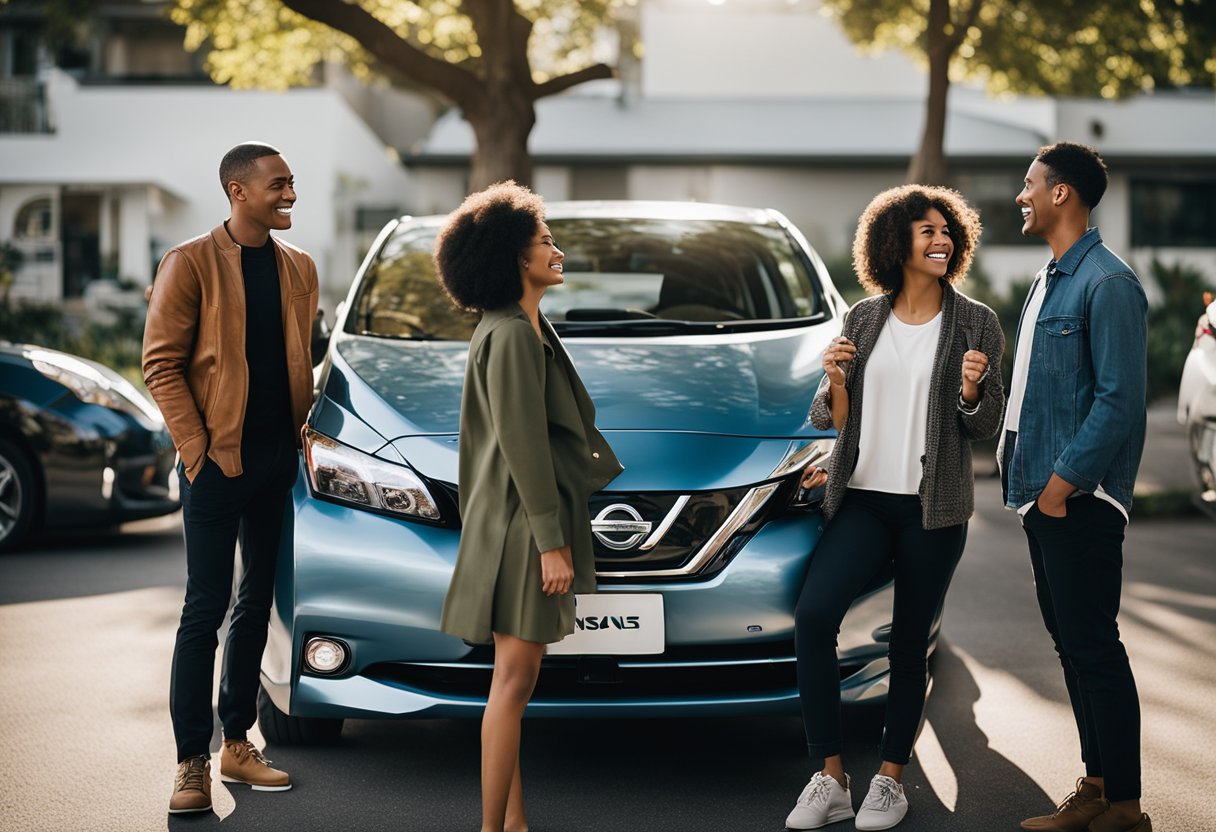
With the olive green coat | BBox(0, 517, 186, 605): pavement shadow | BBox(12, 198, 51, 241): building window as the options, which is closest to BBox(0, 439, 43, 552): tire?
BBox(0, 517, 186, 605): pavement shadow

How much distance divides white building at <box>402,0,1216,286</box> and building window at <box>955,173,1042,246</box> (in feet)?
0.09

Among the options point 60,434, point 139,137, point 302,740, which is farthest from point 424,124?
point 302,740

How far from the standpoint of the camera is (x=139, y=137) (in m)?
29.5

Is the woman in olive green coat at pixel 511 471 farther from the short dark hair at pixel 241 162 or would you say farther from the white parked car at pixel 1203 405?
the white parked car at pixel 1203 405

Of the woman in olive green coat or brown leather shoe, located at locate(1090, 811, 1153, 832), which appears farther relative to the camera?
brown leather shoe, located at locate(1090, 811, 1153, 832)

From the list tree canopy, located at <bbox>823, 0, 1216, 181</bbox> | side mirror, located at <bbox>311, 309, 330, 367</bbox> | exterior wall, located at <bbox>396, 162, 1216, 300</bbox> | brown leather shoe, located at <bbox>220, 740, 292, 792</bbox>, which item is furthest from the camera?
exterior wall, located at <bbox>396, 162, 1216, 300</bbox>

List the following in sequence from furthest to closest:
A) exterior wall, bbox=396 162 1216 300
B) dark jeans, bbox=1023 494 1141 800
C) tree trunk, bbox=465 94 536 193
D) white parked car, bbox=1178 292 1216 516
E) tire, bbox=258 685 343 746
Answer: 1. exterior wall, bbox=396 162 1216 300
2. tree trunk, bbox=465 94 536 193
3. white parked car, bbox=1178 292 1216 516
4. tire, bbox=258 685 343 746
5. dark jeans, bbox=1023 494 1141 800

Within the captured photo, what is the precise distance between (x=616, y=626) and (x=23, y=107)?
96.5 ft

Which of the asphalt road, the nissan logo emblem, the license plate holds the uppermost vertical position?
the nissan logo emblem

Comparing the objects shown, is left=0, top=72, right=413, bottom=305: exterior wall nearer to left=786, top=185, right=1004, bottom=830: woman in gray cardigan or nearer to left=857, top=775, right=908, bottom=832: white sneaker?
left=786, top=185, right=1004, bottom=830: woman in gray cardigan

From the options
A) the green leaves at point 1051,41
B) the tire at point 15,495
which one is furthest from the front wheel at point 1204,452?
the green leaves at point 1051,41

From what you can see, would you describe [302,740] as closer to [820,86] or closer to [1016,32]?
[1016,32]

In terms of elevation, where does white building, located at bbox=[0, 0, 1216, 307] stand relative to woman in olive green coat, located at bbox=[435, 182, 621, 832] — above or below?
above

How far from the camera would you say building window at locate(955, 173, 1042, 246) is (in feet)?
94.9
